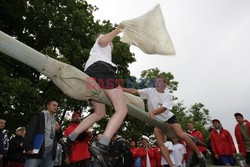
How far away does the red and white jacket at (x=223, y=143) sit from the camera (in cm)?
720

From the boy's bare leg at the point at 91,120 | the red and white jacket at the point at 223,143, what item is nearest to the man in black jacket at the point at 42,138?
the boy's bare leg at the point at 91,120

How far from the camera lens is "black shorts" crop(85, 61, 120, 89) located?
2826 millimetres

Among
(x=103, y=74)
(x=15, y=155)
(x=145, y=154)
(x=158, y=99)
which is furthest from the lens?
(x=145, y=154)

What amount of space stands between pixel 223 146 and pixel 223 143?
0.08 meters

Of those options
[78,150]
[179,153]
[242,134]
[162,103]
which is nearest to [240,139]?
[242,134]

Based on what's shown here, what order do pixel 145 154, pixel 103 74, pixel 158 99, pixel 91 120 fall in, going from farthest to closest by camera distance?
pixel 145 154 < pixel 158 99 < pixel 91 120 < pixel 103 74

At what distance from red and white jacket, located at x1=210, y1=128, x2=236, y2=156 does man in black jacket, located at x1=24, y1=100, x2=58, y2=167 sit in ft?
15.0

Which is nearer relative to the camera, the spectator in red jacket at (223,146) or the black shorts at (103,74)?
the black shorts at (103,74)

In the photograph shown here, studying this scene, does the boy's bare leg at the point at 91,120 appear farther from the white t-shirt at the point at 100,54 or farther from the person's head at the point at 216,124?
the person's head at the point at 216,124

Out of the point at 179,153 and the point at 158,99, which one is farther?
the point at 179,153

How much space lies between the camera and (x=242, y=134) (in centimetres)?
693

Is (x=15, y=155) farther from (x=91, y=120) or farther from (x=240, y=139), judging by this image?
(x=240, y=139)

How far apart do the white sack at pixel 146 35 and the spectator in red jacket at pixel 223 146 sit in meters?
5.32

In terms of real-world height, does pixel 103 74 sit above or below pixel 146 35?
below
